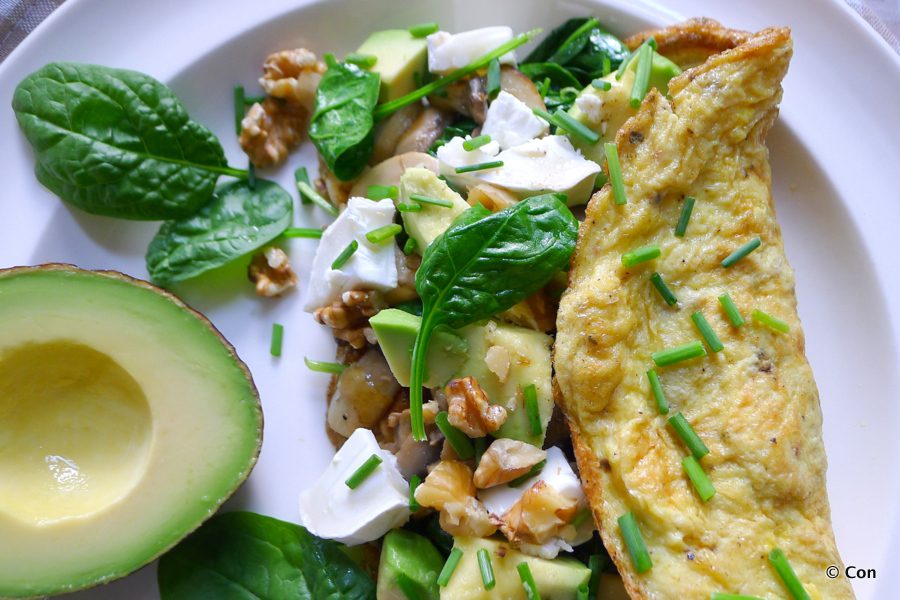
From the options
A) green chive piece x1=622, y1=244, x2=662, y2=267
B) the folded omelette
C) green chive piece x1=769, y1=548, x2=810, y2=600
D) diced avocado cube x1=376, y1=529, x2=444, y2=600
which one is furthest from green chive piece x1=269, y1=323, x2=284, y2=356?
green chive piece x1=769, y1=548, x2=810, y2=600

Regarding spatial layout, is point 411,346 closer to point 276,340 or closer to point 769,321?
point 276,340

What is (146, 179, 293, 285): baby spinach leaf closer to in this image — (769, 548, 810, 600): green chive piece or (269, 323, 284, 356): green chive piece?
(269, 323, 284, 356): green chive piece

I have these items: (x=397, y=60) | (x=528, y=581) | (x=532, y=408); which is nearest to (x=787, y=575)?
(x=528, y=581)

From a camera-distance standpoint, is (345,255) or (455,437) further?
(345,255)

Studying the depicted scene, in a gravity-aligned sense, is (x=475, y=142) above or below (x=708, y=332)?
below

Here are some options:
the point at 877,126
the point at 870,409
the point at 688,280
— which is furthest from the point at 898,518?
the point at 877,126

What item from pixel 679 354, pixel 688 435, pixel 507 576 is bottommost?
pixel 507 576

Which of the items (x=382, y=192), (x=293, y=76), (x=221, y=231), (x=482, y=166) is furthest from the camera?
(x=293, y=76)

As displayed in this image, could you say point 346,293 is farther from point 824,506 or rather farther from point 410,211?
point 824,506
